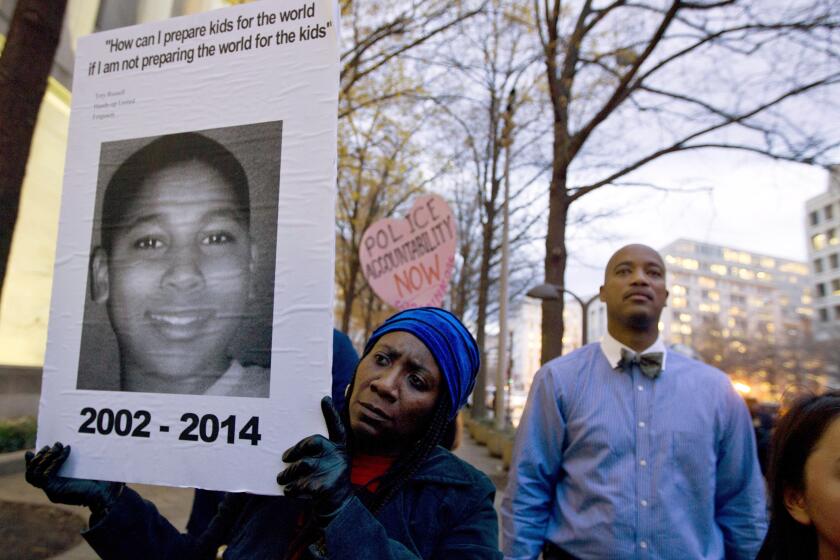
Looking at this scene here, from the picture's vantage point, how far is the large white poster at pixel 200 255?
1.51 metres

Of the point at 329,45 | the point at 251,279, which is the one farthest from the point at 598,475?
the point at 329,45

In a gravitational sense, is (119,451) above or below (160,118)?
below

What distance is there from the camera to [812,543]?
1573 mm

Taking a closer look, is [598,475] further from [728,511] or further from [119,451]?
[119,451]

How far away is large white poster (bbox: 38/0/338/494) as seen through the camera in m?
1.51

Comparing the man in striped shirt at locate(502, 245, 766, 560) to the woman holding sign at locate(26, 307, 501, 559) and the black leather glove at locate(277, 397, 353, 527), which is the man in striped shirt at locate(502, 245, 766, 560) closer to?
the woman holding sign at locate(26, 307, 501, 559)

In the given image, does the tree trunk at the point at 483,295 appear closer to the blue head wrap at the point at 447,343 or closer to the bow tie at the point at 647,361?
the bow tie at the point at 647,361

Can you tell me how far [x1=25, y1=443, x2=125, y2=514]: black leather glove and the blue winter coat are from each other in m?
0.04

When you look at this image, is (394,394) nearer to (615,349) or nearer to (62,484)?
(62,484)

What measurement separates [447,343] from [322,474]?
457 millimetres

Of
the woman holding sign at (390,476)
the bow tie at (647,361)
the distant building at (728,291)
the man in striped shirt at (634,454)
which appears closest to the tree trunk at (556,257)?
the man in striped shirt at (634,454)

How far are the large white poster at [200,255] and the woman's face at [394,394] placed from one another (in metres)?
0.10

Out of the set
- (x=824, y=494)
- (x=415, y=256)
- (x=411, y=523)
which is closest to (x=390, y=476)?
(x=411, y=523)

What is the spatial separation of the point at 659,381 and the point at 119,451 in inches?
80.4
